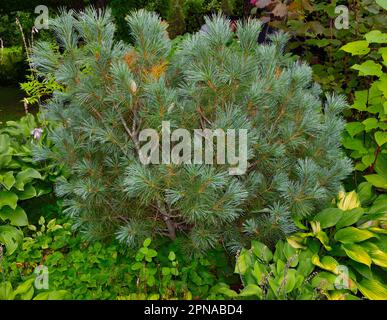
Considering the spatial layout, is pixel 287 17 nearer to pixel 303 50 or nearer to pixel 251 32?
pixel 303 50

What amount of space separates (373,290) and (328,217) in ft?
1.60

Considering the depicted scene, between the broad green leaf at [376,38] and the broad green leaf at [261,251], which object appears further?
the broad green leaf at [376,38]

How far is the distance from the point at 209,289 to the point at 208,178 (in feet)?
2.89

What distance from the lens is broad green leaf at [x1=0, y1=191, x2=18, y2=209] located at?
336 cm

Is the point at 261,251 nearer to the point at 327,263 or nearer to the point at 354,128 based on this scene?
the point at 327,263

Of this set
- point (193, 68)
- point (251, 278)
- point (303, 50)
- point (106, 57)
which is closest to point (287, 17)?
point (303, 50)

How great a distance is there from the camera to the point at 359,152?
3.53 metres

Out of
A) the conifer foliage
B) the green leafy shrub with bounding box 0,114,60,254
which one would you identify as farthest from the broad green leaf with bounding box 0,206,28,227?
the conifer foliage

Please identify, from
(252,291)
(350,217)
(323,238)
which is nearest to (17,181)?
(252,291)

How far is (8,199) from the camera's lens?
3389 millimetres

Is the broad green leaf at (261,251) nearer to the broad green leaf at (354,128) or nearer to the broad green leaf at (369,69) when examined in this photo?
the broad green leaf at (354,128)

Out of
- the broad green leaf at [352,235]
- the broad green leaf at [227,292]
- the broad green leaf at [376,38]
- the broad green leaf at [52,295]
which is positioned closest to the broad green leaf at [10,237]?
the broad green leaf at [52,295]

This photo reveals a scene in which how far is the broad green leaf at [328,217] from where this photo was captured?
9.22 feet

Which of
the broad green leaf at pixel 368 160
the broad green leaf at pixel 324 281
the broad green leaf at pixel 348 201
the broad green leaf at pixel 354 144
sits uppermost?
the broad green leaf at pixel 354 144
